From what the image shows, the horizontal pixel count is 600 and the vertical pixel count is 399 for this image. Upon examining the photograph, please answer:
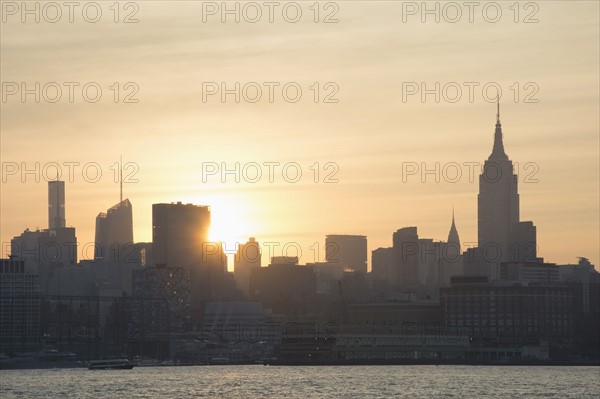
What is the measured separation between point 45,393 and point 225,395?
24878 millimetres

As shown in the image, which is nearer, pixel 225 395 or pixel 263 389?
pixel 225 395

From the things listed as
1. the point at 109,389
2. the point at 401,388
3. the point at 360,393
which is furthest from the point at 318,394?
the point at 109,389

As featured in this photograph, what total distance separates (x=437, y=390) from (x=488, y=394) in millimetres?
10383

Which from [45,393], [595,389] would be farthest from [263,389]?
[595,389]

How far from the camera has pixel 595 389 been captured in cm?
19738

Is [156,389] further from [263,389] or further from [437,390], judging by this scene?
[437,390]


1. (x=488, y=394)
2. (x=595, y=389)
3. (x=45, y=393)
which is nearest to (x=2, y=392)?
(x=45, y=393)

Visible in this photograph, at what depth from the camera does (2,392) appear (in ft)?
630

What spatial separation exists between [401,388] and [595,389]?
2563 cm

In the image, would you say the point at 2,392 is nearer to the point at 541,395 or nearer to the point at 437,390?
the point at 437,390

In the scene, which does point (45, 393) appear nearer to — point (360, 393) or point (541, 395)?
point (360, 393)

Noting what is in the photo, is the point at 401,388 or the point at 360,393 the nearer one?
the point at 360,393

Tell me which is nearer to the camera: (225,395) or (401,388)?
(225,395)

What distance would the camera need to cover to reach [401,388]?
195250 mm
